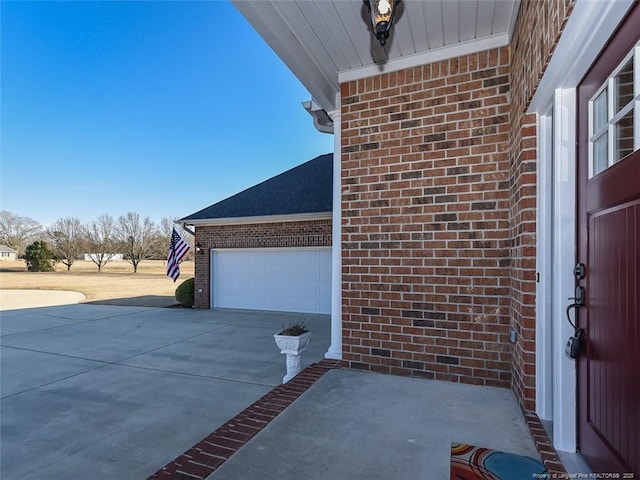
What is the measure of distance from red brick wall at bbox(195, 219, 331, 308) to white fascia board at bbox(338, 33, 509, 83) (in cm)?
608

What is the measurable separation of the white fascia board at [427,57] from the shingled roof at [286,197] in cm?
580

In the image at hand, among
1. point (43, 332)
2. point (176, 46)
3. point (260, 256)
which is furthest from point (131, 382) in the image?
point (176, 46)

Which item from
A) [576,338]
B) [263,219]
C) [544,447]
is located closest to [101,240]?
[263,219]

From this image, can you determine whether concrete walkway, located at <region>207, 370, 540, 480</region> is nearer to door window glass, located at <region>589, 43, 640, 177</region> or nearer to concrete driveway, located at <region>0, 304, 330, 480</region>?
concrete driveway, located at <region>0, 304, 330, 480</region>

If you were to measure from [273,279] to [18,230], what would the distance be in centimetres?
5449

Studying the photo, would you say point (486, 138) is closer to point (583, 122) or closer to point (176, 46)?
point (583, 122)

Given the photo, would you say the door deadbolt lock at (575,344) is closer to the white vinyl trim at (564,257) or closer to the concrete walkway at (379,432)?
the white vinyl trim at (564,257)

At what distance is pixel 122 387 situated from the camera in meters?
4.32

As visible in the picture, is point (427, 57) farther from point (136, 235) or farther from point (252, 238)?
point (136, 235)

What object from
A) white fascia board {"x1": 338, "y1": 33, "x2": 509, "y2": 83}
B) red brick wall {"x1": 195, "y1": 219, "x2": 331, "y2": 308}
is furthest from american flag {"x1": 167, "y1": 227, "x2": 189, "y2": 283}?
white fascia board {"x1": 338, "y1": 33, "x2": 509, "y2": 83}

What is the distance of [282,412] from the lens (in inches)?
103

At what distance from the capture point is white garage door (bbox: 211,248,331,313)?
977cm

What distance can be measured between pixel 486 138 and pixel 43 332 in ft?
31.2

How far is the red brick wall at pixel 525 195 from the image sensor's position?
2.19 meters
